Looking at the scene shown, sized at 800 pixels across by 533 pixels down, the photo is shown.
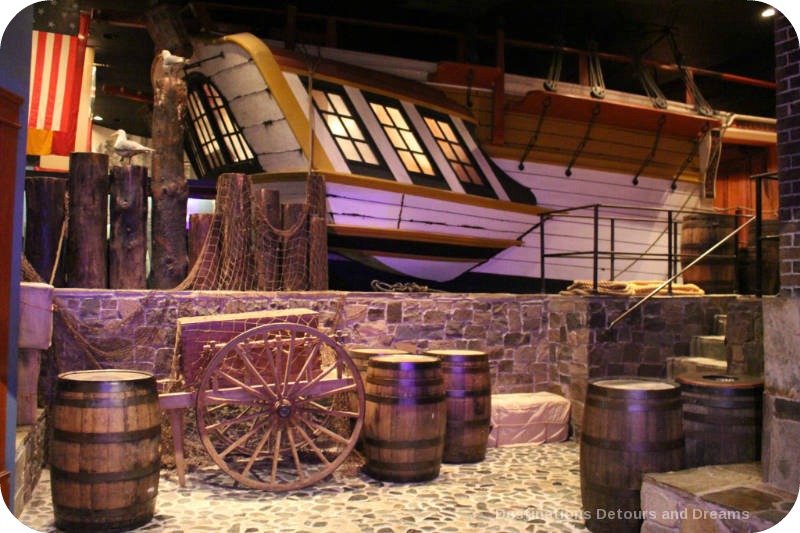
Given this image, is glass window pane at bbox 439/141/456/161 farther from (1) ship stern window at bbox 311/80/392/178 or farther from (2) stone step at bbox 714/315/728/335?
(2) stone step at bbox 714/315/728/335

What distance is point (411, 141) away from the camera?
784 centimetres

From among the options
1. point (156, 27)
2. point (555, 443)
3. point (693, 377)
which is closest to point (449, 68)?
point (156, 27)

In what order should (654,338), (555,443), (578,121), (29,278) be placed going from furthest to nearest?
(578,121) < (654,338) < (555,443) < (29,278)

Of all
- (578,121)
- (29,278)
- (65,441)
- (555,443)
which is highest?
(578,121)

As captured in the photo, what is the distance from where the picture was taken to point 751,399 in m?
4.00

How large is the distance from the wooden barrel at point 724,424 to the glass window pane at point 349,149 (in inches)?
171

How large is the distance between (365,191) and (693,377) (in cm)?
392

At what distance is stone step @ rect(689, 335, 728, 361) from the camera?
6562 millimetres

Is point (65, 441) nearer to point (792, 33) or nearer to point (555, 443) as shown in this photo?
point (555, 443)

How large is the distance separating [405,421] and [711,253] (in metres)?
5.63

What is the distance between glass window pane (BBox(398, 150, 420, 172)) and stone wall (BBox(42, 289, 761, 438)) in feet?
6.15

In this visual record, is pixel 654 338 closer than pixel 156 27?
Yes

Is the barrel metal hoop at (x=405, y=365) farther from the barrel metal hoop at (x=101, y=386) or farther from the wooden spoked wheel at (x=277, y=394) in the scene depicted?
the barrel metal hoop at (x=101, y=386)

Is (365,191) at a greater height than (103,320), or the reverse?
(365,191)
